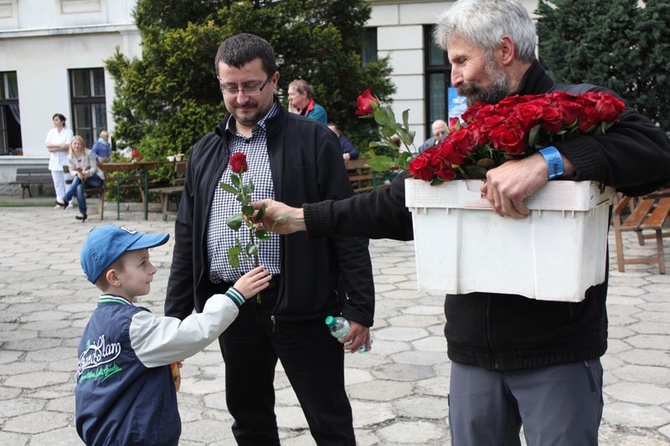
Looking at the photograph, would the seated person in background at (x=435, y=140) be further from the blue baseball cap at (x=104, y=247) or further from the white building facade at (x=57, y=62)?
the white building facade at (x=57, y=62)

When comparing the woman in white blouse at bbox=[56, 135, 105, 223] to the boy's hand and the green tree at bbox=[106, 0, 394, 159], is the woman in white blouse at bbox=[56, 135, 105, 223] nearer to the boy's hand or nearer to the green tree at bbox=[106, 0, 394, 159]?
the green tree at bbox=[106, 0, 394, 159]

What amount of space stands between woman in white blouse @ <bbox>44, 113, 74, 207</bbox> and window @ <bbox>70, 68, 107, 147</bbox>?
3.89 metres

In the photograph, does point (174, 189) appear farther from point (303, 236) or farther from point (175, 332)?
point (175, 332)

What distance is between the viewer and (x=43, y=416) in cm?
492

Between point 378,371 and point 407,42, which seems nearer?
point 378,371

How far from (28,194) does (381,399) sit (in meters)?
18.8

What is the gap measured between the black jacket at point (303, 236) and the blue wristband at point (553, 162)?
1316 mm

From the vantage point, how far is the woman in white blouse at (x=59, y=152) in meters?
18.5

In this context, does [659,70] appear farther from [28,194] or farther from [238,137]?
[28,194]

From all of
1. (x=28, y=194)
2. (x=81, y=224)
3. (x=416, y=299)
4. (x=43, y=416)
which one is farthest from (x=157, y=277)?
(x=28, y=194)

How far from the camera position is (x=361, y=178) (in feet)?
45.1

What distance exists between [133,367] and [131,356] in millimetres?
38

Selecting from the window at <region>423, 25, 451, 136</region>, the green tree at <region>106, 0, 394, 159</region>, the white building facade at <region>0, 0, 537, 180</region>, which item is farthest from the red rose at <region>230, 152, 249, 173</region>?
the white building facade at <region>0, 0, 537, 180</region>

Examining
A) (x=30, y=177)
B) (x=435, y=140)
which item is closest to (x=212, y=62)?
(x=30, y=177)
